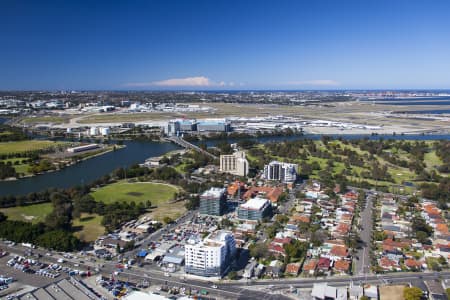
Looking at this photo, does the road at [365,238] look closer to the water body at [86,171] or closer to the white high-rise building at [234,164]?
the white high-rise building at [234,164]

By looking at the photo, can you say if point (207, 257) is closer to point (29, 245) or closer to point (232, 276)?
point (232, 276)

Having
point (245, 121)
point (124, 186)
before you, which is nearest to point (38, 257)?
point (124, 186)

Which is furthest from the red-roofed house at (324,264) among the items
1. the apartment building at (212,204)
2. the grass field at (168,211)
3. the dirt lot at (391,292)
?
the grass field at (168,211)

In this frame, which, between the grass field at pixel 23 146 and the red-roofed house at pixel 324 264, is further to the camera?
the grass field at pixel 23 146

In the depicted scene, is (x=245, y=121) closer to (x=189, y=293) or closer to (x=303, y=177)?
(x=303, y=177)

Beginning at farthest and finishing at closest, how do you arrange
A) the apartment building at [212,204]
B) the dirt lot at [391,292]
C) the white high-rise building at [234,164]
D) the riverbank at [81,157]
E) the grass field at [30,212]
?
the riverbank at [81,157] → the white high-rise building at [234,164] → the apartment building at [212,204] → the grass field at [30,212] → the dirt lot at [391,292]

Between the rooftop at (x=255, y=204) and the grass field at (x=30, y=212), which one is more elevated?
the rooftop at (x=255, y=204)
